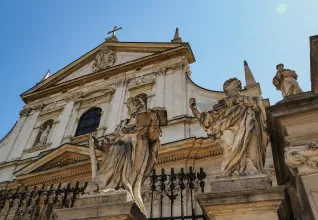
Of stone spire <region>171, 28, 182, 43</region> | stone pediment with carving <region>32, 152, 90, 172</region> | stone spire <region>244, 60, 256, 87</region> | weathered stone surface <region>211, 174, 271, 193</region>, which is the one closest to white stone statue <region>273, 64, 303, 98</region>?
weathered stone surface <region>211, 174, 271, 193</region>

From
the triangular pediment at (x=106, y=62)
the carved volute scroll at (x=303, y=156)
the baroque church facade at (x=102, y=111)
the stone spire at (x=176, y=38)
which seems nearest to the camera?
the carved volute scroll at (x=303, y=156)

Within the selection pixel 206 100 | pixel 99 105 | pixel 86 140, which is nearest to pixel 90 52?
pixel 99 105

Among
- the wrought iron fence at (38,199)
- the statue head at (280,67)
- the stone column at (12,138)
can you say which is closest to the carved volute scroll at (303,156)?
the statue head at (280,67)

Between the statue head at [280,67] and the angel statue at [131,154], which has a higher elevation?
the statue head at [280,67]

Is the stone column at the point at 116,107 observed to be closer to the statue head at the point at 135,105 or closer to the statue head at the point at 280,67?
the statue head at the point at 135,105

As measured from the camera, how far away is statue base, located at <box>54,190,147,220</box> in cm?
366

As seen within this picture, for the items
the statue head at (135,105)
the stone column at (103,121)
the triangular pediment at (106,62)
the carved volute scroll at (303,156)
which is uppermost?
the triangular pediment at (106,62)

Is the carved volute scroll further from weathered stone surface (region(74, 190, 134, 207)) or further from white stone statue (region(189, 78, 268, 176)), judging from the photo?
weathered stone surface (region(74, 190, 134, 207))

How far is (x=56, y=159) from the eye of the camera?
43.0 feet

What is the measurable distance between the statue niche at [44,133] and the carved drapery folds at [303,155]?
13333 mm

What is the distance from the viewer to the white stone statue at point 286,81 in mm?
4723

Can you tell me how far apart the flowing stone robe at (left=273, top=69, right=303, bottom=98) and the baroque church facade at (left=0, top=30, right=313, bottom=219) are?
4.51 metres

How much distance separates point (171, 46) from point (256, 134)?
12.6 meters

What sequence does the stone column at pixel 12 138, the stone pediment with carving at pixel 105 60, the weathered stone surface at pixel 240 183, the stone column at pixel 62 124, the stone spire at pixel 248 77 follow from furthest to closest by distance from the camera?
1. the stone pediment with carving at pixel 105 60
2. the stone column at pixel 12 138
3. the stone column at pixel 62 124
4. the stone spire at pixel 248 77
5. the weathered stone surface at pixel 240 183
